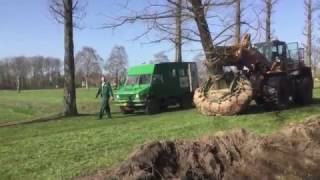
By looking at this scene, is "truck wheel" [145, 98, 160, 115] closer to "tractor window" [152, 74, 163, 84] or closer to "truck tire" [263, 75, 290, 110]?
"tractor window" [152, 74, 163, 84]

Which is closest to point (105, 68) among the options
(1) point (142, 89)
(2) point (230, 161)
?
(1) point (142, 89)

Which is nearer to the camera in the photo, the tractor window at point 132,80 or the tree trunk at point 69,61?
the tree trunk at point 69,61

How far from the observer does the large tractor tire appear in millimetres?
21875

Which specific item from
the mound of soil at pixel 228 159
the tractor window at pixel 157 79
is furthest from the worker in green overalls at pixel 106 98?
the mound of soil at pixel 228 159

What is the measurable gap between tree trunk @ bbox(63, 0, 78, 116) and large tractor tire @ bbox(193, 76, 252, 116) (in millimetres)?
8274

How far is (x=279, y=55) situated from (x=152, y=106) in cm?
655

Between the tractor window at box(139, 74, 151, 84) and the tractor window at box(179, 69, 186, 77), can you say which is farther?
the tractor window at box(179, 69, 186, 77)

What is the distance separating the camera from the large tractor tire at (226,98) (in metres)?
21.9

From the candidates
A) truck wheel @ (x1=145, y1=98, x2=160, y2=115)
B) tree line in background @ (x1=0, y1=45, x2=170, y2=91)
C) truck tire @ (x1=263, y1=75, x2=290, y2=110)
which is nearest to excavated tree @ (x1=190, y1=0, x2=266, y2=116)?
truck tire @ (x1=263, y1=75, x2=290, y2=110)

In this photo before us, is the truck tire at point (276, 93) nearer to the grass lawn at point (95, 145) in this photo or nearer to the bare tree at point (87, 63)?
the grass lawn at point (95, 145)

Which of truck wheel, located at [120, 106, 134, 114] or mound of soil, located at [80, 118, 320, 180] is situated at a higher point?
mound of soil, located at [80, 118, 320, 180]

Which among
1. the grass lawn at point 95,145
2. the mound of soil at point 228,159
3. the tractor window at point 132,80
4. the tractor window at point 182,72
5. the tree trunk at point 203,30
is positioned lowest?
the grass lawn at point 95,145

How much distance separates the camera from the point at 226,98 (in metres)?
22.2

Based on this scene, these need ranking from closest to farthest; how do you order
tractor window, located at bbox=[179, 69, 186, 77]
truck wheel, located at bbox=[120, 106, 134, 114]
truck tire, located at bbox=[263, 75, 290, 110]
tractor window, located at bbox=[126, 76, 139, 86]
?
1. truck tire, located at bbox=[263, 75, 290, 110]
2. truck wheel, located at bbox=[120, 106, 134, 114]
3. tractor window, located at bbox=[126, 76, 139, 86]
4. tractor window, located at bbox=[179, 69, 186, 77]
